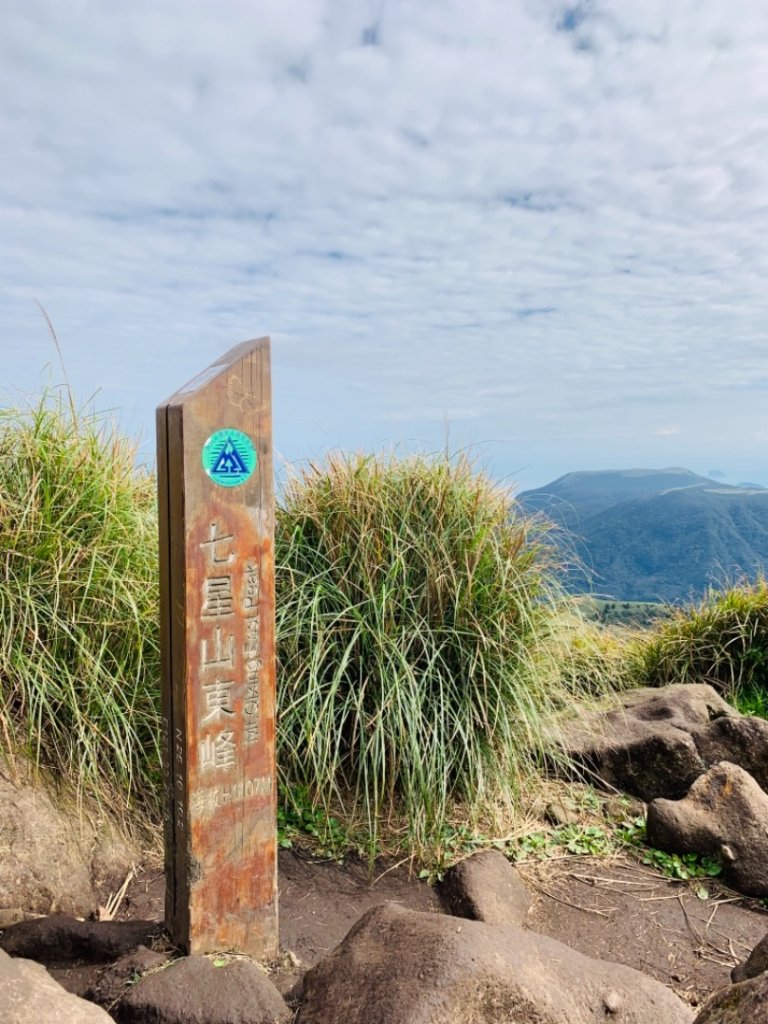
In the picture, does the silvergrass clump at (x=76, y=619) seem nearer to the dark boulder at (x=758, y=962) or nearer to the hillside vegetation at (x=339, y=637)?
the hillside vegetation at (x=339, y=637)

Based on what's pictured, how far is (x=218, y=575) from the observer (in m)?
2.60

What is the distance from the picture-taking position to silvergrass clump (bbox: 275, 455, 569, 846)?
3.62 m

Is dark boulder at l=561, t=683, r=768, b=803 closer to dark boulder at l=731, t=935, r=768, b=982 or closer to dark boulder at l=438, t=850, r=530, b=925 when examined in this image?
dark boulder at l=438, t=850, r=530, b=925

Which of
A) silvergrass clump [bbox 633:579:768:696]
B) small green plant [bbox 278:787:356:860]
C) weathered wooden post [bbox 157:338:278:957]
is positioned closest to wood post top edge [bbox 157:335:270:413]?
weathered wooden post [bbox 157:338:278:957]

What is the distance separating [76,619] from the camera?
11.6ft

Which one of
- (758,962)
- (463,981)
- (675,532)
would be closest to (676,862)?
(758,962)

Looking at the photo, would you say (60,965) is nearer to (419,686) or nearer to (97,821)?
(97,821)

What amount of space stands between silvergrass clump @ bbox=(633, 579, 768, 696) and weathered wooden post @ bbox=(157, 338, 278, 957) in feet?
15.8

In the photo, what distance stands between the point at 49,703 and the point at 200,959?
1.39 m

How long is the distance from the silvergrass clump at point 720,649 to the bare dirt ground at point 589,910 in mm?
3067

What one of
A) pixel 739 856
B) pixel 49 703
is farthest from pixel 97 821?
pixel 739 856

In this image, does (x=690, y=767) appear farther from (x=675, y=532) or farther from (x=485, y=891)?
(x=675, y=532)

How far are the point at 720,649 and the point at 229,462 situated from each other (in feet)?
17.5

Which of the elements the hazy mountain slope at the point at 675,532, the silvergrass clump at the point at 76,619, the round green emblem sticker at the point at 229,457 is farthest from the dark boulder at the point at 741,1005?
the hazy mountain slope at the point at 675,532
